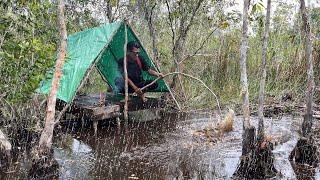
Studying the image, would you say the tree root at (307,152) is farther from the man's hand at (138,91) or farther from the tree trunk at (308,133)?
the man's hand at (138,91)

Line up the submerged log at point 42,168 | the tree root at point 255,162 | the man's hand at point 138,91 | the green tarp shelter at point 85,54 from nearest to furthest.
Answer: the tree root at point 255,162 < the submerged log at point 42,168 < the green tarp shelter at point 85,54 < the man's hand at point 138,91

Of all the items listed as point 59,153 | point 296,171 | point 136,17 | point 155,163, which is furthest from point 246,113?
point 136,17

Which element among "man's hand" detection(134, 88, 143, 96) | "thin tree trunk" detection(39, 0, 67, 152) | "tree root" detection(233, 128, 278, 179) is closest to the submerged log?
"thin tree trunk" detection(39, 0, 67, 152)

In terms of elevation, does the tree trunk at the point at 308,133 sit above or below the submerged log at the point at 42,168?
above

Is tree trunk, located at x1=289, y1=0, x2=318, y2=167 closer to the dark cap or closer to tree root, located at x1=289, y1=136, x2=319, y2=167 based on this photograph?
tree root, located at x1=289, y1=136, x2=319, y2=167

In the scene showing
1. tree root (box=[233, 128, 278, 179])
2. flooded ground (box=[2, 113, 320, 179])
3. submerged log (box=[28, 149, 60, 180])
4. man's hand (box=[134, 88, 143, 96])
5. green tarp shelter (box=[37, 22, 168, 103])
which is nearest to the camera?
tree root (box=[233, 128, 278, 179])

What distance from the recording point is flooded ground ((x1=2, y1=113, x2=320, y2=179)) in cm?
590

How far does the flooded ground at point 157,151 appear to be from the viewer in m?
5.90

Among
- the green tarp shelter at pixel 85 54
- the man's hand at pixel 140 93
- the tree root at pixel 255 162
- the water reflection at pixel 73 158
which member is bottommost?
the water reflection at pixel 73 158

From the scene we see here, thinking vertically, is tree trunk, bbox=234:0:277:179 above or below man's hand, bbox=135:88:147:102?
below

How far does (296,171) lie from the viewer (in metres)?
5.82

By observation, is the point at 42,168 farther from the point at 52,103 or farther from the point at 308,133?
the point at 308,133

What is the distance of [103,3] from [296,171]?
8393 millimetres

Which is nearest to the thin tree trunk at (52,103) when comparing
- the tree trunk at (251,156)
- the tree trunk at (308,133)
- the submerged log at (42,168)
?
the submerged log at (42,168)
